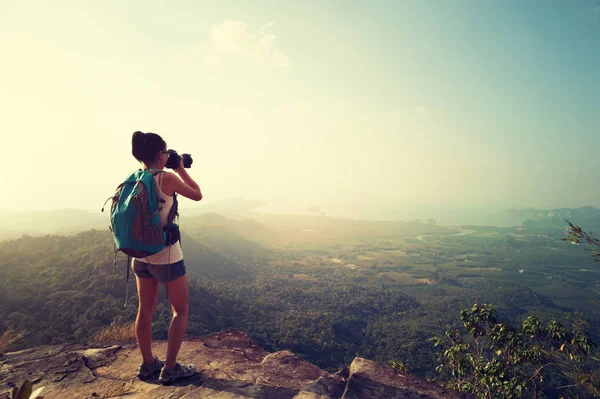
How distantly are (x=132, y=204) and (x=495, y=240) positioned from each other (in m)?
231

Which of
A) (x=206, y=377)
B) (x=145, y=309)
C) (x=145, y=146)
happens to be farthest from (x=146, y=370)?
(x=145, y=146)

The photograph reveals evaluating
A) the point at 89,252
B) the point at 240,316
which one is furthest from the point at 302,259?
the point at 89,252

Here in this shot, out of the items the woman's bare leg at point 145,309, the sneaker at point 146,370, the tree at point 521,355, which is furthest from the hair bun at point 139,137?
the tree at point 521,355

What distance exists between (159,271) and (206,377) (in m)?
1.52

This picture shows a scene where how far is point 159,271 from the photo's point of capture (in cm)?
292

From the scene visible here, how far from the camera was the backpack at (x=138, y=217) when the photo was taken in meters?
2.67

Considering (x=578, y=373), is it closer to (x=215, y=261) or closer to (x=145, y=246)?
(x=145, y=246)

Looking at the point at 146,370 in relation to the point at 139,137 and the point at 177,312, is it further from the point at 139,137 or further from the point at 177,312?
the point at 139,137

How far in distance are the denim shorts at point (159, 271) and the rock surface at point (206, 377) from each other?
122cm

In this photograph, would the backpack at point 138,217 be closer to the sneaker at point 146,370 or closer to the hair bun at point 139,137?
the hair bun at point 139,137

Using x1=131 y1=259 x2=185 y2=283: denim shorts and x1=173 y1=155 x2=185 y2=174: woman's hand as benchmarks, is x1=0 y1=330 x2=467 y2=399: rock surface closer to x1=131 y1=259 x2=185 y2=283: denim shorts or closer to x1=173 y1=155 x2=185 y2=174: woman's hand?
x1=131 y1=259 x2=185 y2=283: denim shorts

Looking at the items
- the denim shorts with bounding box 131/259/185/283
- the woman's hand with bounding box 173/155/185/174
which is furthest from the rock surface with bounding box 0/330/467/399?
the woman's hand with bounding box 173/155/185/174

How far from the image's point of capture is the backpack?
105 inches

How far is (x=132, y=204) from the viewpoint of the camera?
105 inches
